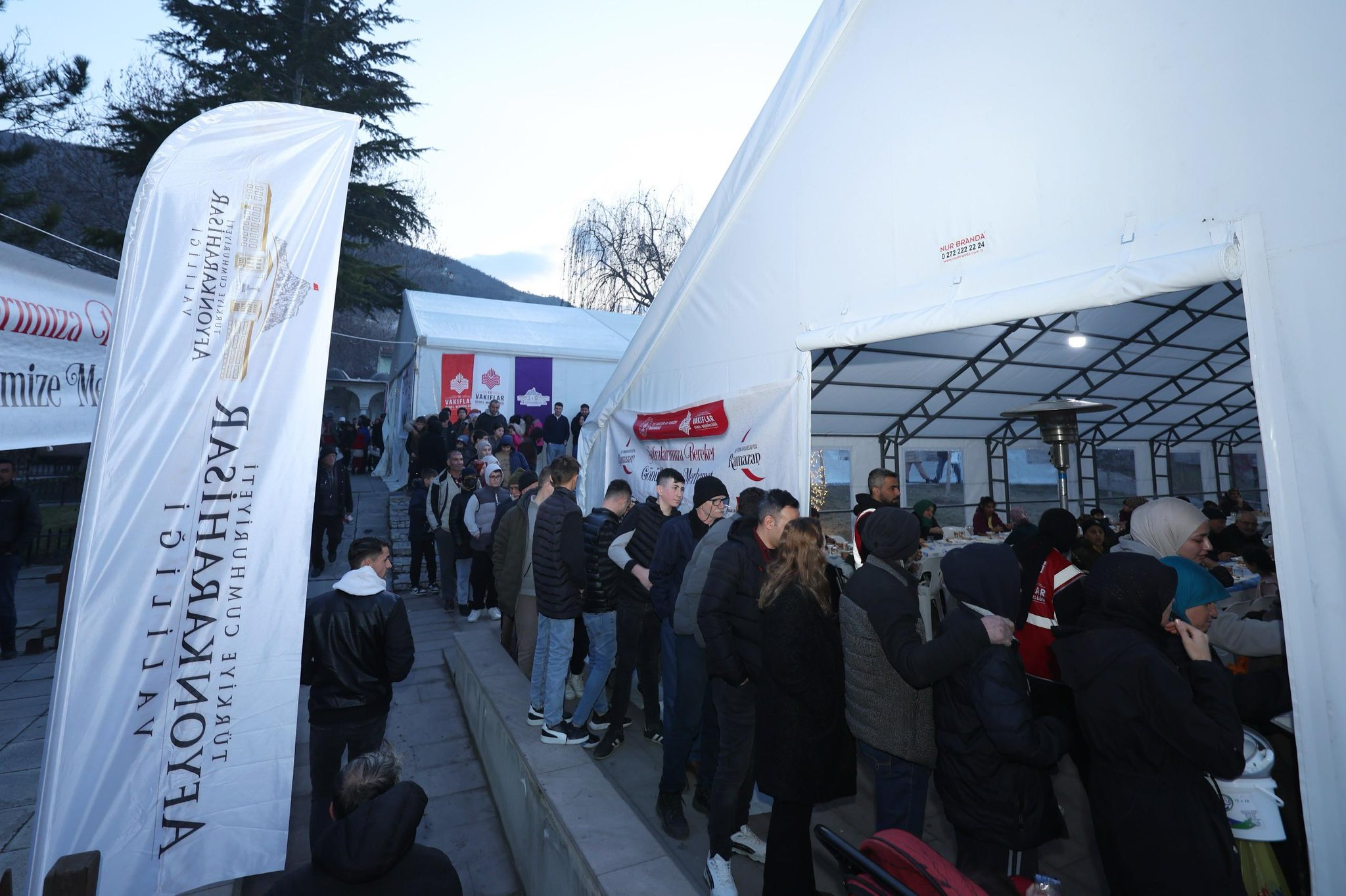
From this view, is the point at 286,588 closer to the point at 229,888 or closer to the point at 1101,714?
the point at 229,888

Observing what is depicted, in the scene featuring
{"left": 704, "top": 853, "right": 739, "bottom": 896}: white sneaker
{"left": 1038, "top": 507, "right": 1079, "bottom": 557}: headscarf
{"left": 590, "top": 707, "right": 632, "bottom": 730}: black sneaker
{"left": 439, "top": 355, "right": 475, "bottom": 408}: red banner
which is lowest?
{"left": 704, "top": 853, "right": 739, "bottom": 896}: white sneaker

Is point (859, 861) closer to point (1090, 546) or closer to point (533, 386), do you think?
point (1090, 546)

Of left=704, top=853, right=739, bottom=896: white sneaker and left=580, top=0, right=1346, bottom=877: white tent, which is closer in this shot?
left=580, top=0, right=1346, bottom=877: white tent

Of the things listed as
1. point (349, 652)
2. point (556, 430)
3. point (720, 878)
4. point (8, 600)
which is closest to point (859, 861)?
point (720, 878)

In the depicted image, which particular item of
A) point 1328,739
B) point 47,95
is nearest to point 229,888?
point 1328,739

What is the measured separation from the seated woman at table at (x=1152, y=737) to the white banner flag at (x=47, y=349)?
577 cm

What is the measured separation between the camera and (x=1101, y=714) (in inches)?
84.4

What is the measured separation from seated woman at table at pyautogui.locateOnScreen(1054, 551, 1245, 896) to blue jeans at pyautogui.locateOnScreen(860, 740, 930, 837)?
637 mm

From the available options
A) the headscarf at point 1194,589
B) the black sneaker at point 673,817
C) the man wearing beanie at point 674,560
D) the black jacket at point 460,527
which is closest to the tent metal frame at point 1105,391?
the man wearing beanie at point 674,560

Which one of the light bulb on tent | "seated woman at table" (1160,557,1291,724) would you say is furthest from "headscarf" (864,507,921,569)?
the light bulb on tent

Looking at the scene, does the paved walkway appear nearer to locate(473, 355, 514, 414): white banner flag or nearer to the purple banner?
locate(473, 355, 514, 414): white banner flag

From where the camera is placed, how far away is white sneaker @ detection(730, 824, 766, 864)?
323cm

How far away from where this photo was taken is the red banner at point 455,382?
1582 cm

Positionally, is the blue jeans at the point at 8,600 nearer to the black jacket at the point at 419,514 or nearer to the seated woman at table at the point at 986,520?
the black jacket at the point at 419,514
